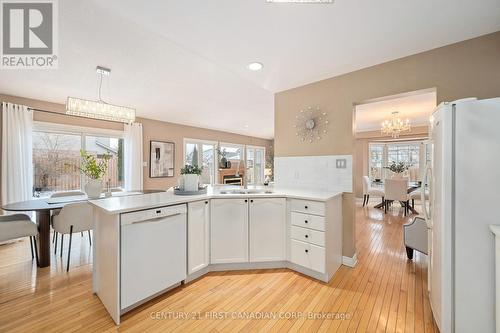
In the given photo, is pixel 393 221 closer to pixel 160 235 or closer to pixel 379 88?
pixel 379 88

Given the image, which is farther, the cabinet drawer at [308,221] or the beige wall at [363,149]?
the beige wall at [363,149]

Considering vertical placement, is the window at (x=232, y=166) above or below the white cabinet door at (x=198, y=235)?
above

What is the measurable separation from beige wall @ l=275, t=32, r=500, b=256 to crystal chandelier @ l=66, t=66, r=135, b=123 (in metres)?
2.22

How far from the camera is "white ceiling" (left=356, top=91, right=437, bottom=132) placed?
11.9ft

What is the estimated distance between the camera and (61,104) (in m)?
3.73

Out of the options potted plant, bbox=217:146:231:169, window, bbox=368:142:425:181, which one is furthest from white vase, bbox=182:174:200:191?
window, bbox=368:142:425:181

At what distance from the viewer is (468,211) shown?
1241 millimetres

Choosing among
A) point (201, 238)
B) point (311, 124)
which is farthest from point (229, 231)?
point (311, 124)

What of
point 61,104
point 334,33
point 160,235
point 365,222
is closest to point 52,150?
point 61,104

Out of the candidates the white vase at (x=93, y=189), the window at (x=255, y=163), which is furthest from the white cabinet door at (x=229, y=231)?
the window at (x=255, y=163)

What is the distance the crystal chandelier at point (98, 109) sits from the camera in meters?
2.37

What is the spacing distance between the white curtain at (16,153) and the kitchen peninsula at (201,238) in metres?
2.60

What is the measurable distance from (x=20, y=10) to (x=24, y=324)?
2.50m

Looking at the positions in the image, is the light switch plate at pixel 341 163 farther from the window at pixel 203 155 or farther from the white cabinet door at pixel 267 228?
the window at pixel 203 155
